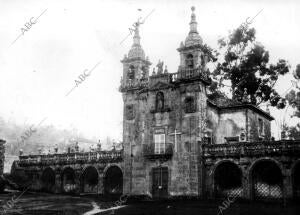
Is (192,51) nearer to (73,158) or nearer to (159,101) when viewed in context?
(159,101)

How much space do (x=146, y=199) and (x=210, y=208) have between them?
9.62 meters

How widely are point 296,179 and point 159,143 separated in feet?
37.5

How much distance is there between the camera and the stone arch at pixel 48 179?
1722 inches

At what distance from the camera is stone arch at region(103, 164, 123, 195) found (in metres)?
39.5

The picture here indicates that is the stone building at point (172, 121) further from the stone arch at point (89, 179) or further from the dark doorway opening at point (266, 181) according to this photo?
the stone arch at point (89, 179)

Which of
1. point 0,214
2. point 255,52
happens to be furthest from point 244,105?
point 0,214

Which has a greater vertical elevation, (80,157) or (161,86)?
(161,86)

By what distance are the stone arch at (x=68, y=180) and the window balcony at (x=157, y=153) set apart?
10.4 meters

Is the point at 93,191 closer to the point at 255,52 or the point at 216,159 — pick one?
the point at 216,159

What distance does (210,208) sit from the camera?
85.8 feet

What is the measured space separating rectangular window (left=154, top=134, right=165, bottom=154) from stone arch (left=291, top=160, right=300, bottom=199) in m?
10.7

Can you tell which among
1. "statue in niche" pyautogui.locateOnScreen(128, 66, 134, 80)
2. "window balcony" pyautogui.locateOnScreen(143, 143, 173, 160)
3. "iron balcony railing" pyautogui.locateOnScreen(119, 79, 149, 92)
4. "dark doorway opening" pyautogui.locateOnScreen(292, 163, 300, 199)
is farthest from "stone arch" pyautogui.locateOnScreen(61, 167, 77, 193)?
"dark doorway opening" pyautogui.locateOnScreen(292, 163, 300, 199)

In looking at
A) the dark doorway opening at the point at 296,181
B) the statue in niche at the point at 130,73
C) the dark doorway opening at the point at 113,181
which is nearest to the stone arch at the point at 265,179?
the dark doorway opening at the point at 296,181

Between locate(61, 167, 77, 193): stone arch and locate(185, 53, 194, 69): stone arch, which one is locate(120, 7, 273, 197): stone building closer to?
locate(185, 53, 194, 69): stone arch
